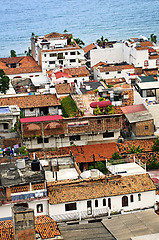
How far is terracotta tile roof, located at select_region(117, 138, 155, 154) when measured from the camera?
32500 mm

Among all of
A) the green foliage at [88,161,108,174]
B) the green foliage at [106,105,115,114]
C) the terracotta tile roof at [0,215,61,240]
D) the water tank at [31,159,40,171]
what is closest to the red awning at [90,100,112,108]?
the green foliage at [106,105,115,114]

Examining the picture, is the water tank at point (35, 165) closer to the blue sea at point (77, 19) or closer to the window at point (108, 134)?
the window at point (108, 134)

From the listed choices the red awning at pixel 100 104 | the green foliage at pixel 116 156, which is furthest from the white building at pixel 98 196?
the red awning at pixel 100 104

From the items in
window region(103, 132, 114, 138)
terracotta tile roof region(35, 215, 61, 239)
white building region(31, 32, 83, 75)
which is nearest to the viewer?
terracotta tile roof region(35, 215, 61, 239)

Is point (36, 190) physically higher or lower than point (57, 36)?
lower

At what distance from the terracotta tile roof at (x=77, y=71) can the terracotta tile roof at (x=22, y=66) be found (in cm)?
511

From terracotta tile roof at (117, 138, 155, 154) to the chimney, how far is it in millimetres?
15384

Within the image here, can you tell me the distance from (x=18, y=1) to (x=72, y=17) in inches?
1697

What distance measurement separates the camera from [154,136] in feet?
112

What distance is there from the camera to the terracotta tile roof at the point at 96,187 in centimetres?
2330

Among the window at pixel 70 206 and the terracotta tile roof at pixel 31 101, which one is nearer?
the window at pixel 70 206

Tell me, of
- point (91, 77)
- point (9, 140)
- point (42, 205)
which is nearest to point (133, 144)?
point (9, 140)

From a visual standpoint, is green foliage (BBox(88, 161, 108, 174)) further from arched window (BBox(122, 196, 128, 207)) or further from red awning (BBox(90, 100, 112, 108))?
red awning (BBox(90, 100, 112, 108))

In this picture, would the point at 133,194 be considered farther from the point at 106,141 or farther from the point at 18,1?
the point at 18,1
